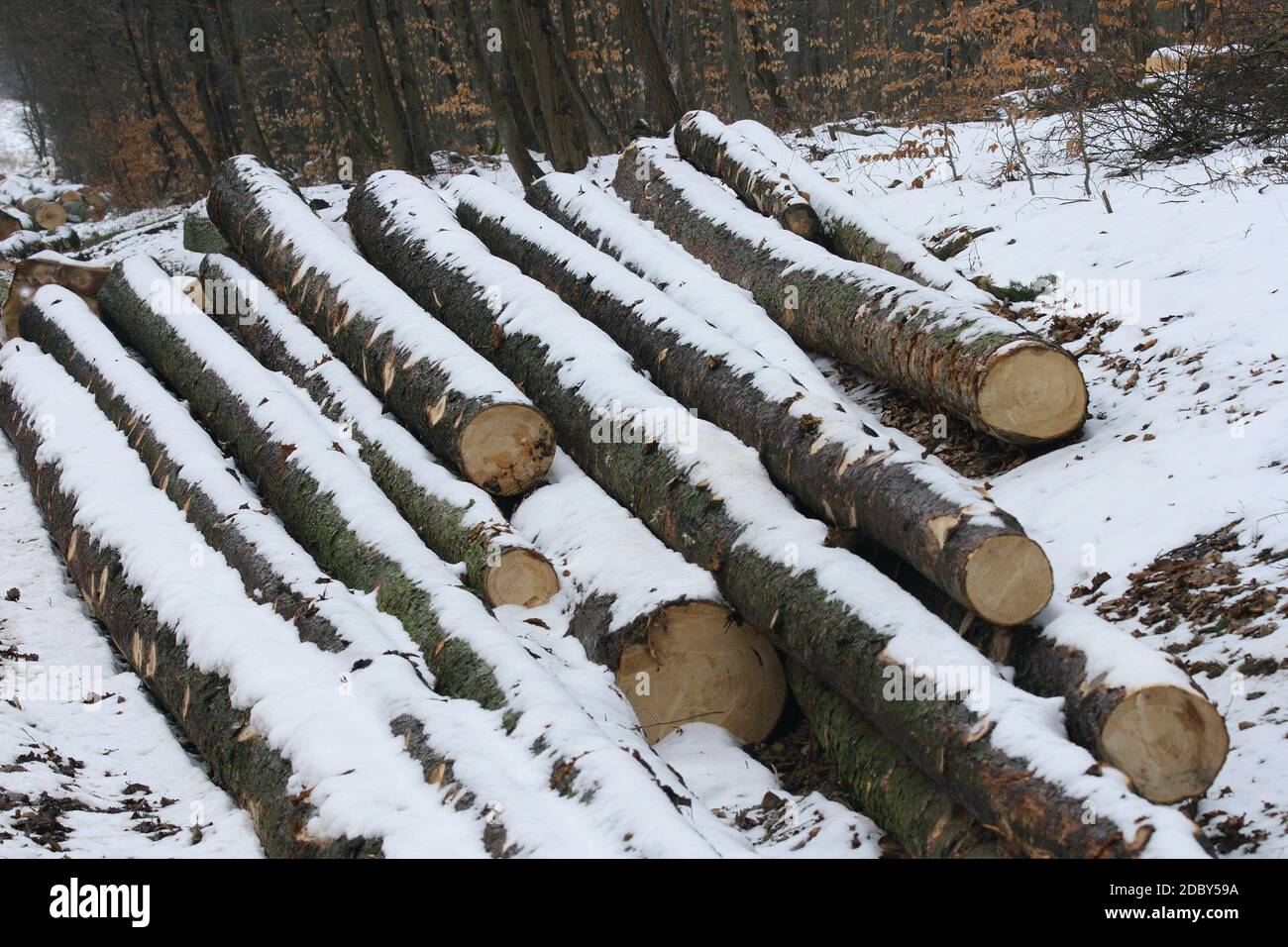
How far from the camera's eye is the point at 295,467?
679cm

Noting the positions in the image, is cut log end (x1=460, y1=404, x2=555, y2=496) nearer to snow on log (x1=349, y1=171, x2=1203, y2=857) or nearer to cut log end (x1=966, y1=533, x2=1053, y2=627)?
snow on log (x1=349, y1=171, x2=1203, y2=857)

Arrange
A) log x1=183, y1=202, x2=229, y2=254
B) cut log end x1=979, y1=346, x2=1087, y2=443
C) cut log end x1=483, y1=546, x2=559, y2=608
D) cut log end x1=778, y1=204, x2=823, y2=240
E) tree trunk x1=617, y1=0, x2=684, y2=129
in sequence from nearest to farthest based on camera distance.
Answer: cut log end x1=483, y1=546, x2=559, y2=608 < cut log end x1=979, y1=346, x2=1087, y2=443 < cut log end x1=778, y1=204, x2=823, y2=240 < log x1=183, y1=202, x2=229, y2=254 < tree trunk x1=617, y1=0, x2=684, y2=129

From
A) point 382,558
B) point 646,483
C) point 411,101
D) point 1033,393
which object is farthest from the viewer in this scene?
point 411,101

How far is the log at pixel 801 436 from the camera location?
4.72m

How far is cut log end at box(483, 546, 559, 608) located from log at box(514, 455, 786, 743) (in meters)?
0.20

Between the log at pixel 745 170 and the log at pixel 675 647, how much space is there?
4.29 meters

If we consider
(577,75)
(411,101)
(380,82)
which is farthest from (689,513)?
(411,101)

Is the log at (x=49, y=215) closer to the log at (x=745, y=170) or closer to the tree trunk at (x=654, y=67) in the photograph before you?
the tree trunk at (x=654, y=67)

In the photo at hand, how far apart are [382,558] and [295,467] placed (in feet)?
3.68

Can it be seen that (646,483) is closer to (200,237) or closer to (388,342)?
(388,342)

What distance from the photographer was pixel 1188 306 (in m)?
7.16

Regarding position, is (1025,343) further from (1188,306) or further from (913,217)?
(913,217)

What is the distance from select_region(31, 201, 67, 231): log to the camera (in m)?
20.7

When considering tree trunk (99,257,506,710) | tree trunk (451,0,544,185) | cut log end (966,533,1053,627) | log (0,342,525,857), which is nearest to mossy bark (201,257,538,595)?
tree trunk (99,257,506,710)
